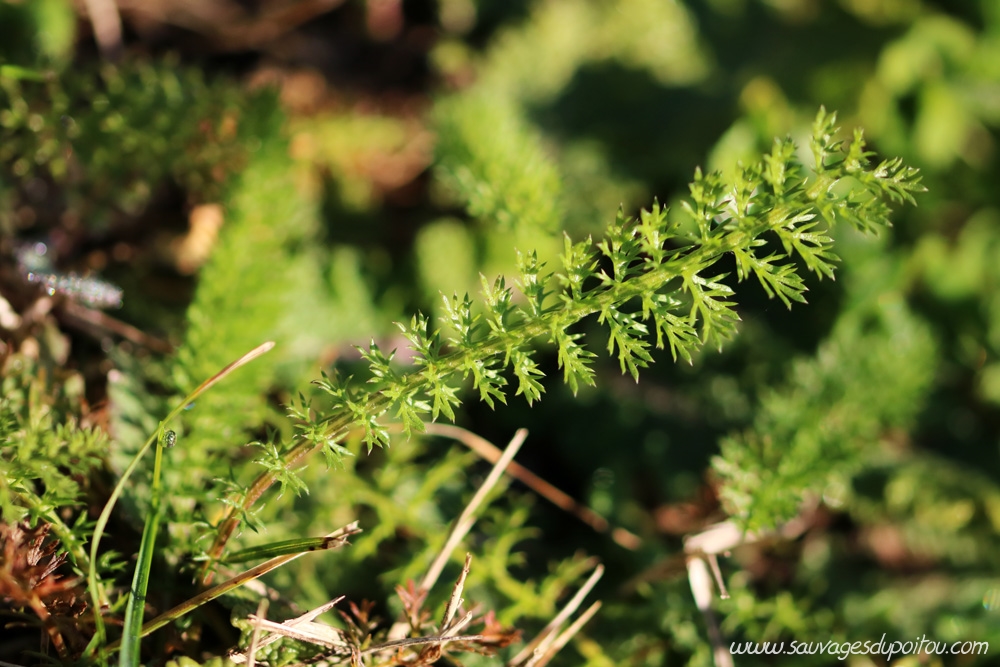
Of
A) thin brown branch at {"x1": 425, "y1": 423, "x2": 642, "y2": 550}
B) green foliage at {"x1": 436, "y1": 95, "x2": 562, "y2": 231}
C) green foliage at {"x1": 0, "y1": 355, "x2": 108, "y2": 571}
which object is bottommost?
thin brown branch at {"x1": 425, "y1": 423, "x2": 642, "y2": 550}

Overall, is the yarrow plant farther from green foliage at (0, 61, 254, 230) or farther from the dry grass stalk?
green foliage at (0, 61, 254, 230)

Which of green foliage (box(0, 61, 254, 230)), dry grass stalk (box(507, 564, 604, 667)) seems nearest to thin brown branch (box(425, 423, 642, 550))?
dry grass stalk (box(507, 564, 604, 667))

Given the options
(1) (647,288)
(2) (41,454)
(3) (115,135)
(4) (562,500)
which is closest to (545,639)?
(4) (562,500)

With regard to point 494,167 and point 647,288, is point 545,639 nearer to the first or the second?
point 647,288

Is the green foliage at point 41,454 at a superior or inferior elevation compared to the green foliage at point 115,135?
inferior

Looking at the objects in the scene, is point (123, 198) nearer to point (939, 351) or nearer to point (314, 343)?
point (314, 343)

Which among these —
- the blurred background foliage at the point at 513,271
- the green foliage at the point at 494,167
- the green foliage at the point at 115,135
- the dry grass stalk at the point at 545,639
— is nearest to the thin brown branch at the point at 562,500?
the blurred background foliage at the point at 513,271

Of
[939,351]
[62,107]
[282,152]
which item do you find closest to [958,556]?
[939,351]

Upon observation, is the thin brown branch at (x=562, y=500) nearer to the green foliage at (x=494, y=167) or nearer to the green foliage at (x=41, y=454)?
the green foliage at (x=494, y=167)
